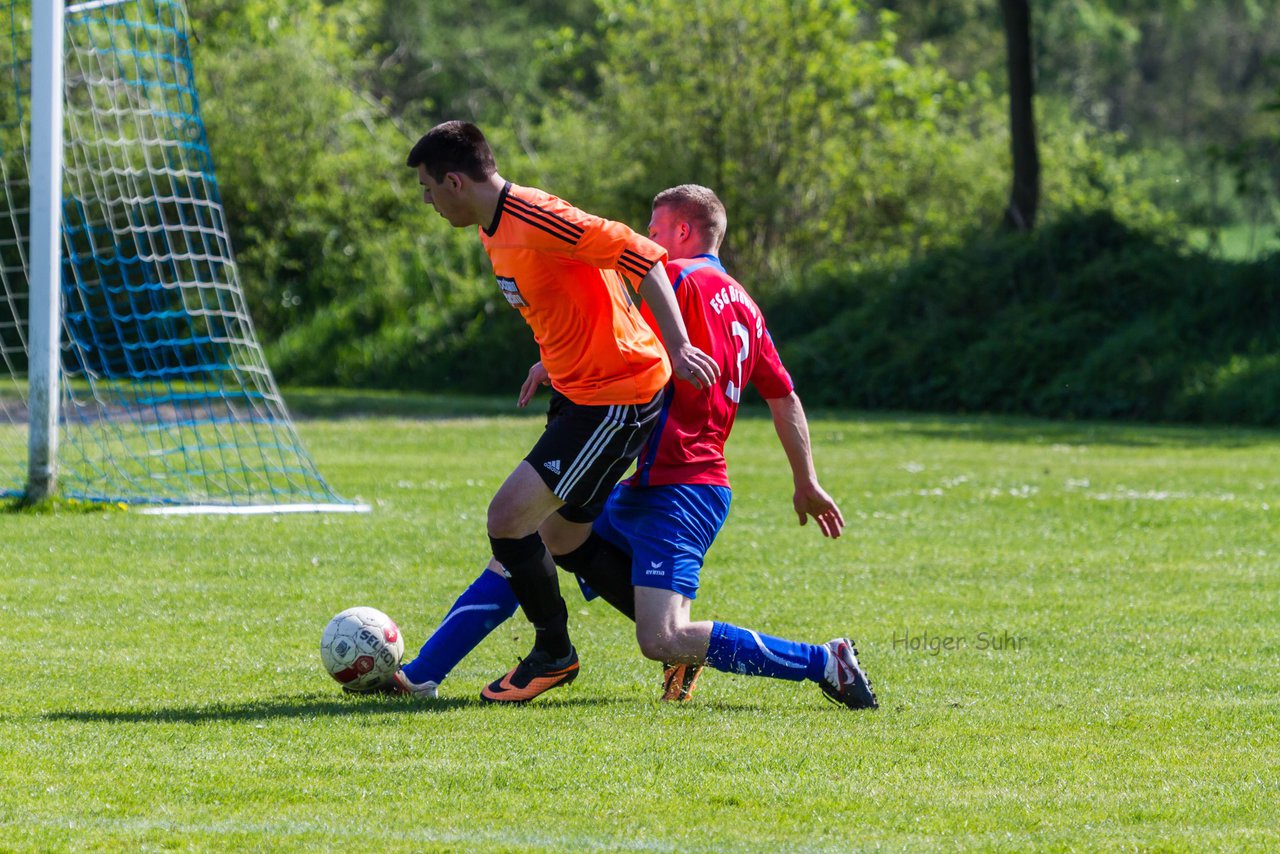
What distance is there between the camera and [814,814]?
4594 millimetres

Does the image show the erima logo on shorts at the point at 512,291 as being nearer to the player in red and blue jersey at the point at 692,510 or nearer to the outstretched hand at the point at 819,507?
the player in red and blue jersey at the point at 692,510

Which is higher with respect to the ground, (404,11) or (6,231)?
(404,11)

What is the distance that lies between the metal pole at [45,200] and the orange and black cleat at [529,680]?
6052mm

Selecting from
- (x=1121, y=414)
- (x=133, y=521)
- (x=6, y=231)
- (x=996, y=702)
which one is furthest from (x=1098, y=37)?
(x=996, y=702)

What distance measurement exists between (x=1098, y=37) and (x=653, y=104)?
1880 cm

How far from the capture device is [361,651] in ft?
20.4

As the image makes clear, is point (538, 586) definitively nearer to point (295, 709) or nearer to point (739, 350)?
point (295, 709)

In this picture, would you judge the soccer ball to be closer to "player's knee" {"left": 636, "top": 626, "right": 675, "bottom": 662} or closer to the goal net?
"player's knee" {"left": 636, "top": 626, "right": 675, "bottom": 662}

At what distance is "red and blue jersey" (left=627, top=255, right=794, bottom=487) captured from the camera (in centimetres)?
620

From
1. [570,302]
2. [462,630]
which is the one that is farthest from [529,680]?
[570,302]

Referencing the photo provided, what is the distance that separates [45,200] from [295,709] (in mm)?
6323

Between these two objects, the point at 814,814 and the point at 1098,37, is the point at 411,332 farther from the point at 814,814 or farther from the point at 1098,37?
the point at 814,814

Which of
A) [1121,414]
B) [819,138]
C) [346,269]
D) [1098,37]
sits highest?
[1098,37]

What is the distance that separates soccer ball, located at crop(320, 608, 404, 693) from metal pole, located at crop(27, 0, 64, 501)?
224 inches
